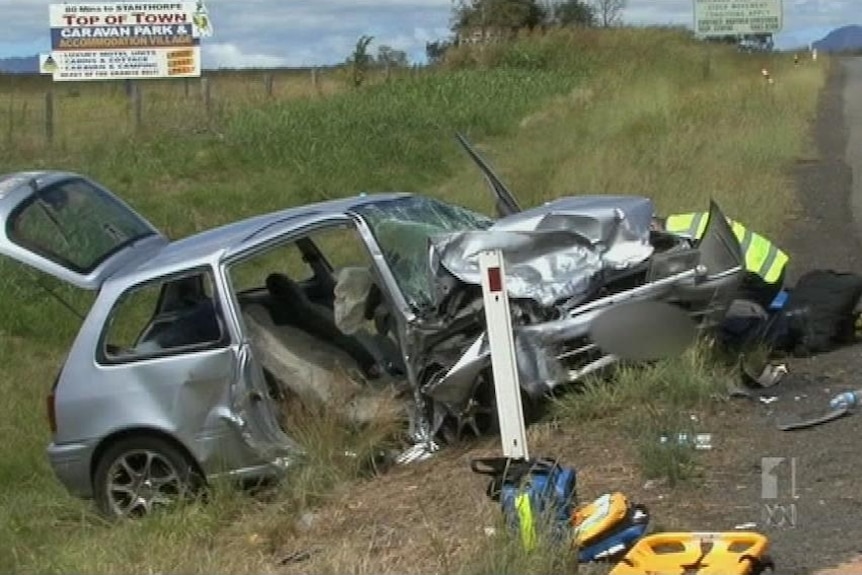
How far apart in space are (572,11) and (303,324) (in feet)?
211

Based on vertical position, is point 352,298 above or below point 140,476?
above

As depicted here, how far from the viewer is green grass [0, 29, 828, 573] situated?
7.02 meters

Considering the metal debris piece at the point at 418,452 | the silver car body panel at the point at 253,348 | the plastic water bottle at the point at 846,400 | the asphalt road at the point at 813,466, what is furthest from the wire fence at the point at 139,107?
the plastic water bottle at the point at 846,400

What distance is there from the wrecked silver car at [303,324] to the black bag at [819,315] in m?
0.99

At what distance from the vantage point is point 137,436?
25.6 ft

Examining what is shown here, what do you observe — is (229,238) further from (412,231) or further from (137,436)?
(137,436)

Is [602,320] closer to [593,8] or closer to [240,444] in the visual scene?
[240,444]

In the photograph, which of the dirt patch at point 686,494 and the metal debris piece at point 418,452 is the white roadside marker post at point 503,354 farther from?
the metal debris piece at point 418,452

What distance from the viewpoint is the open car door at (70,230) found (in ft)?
26.5

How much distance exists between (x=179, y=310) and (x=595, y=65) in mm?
38685

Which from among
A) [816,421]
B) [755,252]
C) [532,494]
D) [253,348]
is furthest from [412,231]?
[532,494]

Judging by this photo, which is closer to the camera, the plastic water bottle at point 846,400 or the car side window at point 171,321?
the plastic water bottle at point 846,400

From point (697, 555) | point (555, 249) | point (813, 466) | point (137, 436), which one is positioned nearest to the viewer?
point (697, 555)

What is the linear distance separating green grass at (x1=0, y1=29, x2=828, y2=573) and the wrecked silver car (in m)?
0.32
